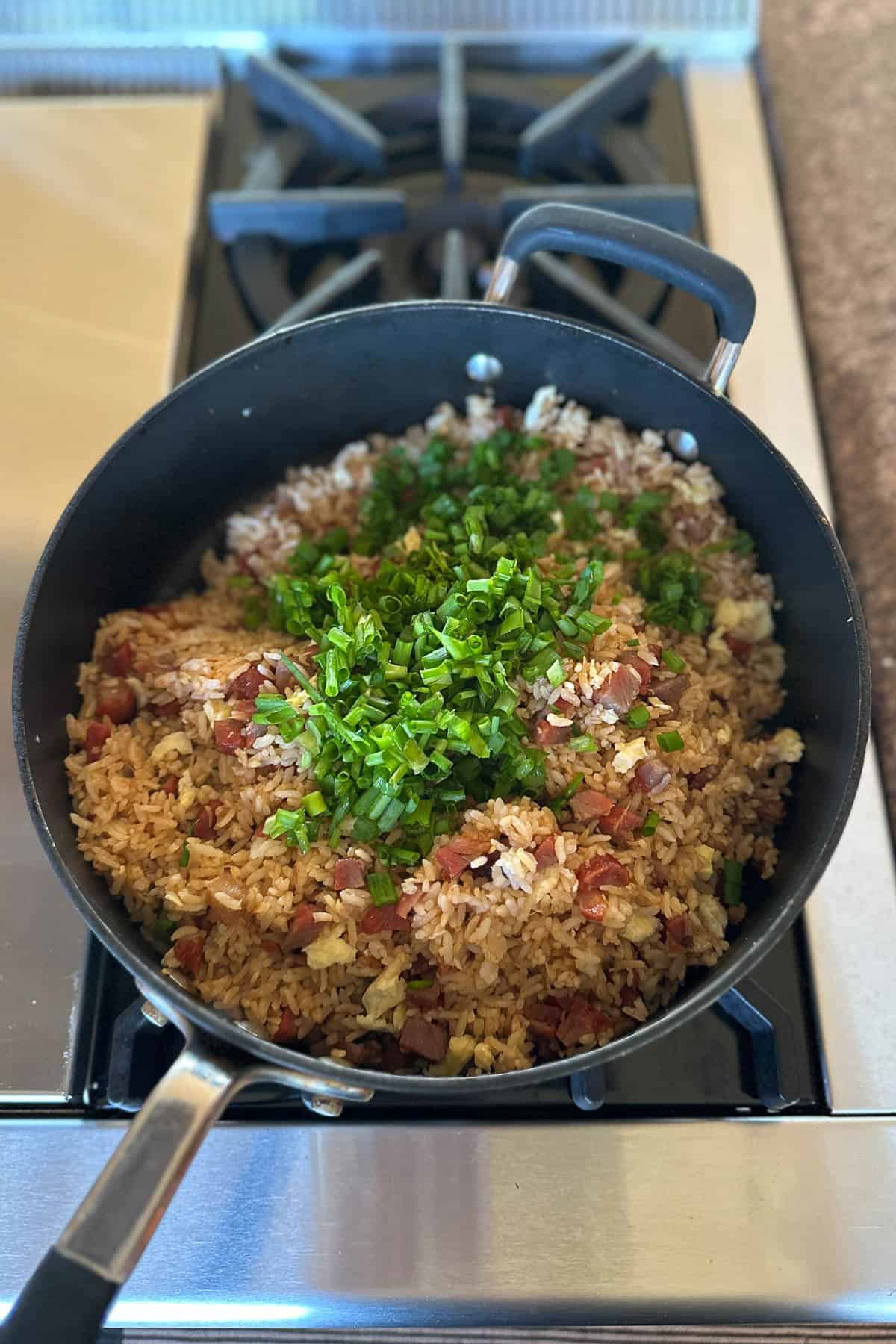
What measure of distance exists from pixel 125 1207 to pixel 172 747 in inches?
21.9

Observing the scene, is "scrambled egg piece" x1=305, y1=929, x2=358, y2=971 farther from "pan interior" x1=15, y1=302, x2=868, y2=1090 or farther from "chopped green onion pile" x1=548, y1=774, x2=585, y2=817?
"chopped green onion pile" x1=548, y1=774, x2=585, y2=817

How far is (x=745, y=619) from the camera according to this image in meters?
1.33

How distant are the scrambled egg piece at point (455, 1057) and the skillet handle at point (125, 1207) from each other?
0.63 ft

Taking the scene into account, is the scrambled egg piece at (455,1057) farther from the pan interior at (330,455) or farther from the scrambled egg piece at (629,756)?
the scrambled egg piece at (629,756)

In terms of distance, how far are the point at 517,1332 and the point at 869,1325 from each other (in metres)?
0.41

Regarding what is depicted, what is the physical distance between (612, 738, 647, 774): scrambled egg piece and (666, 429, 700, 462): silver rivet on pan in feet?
1.48

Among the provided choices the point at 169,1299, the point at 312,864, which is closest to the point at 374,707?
the point at 312,864

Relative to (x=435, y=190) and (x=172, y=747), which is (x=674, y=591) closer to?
(x=172, y=747)

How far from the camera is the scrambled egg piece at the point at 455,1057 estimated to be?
3.52 ft

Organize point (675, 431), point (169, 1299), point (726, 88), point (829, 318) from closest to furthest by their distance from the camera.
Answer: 1. point (169, 1299)
2. point (675, 431)
3. point (829, 318)
4. point (726, 88)

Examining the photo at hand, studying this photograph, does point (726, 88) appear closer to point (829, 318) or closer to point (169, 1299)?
point (829, 318)

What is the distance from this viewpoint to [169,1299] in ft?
3.57

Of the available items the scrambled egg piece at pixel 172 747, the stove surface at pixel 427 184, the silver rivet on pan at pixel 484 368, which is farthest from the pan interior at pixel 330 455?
the stove surface at pixel 427 184

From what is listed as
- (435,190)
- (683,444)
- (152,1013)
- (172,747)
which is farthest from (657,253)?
(152,1013)
